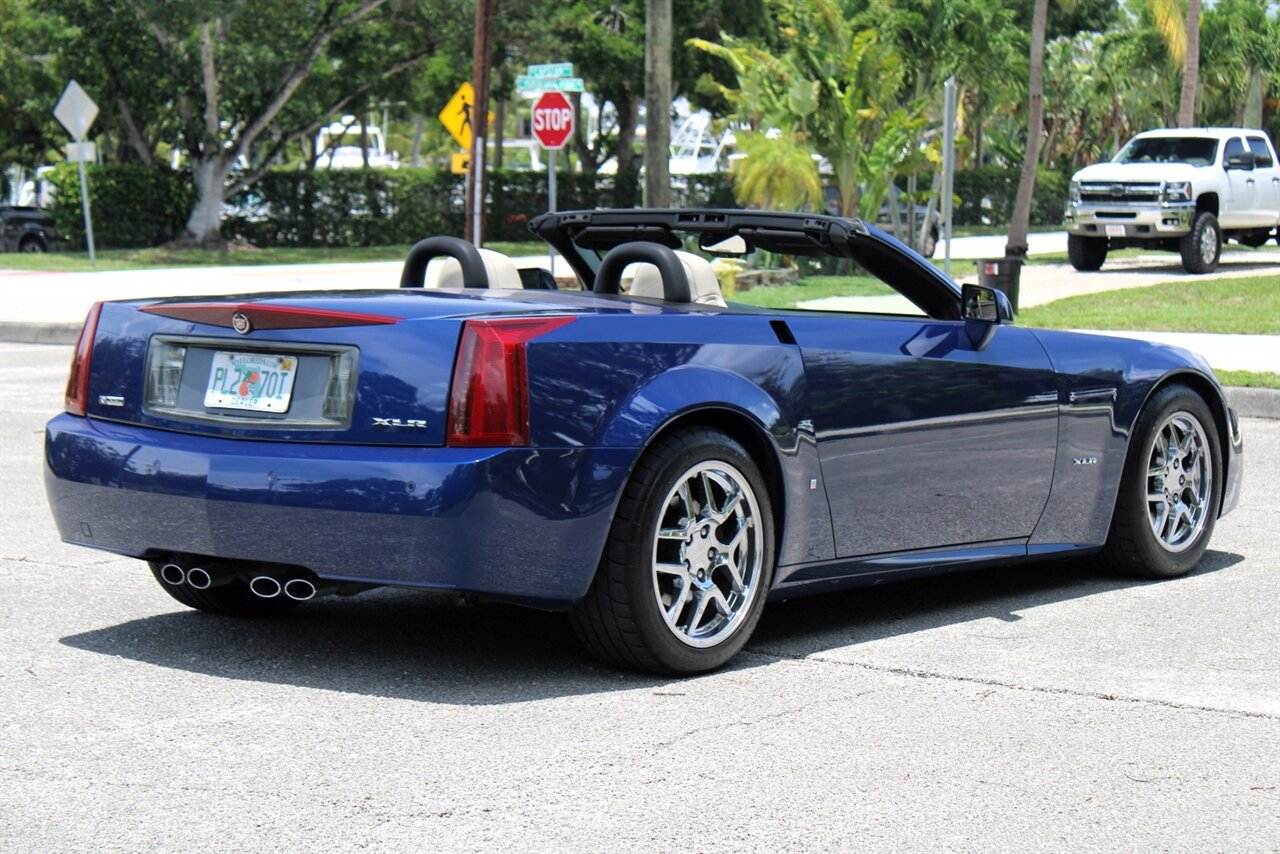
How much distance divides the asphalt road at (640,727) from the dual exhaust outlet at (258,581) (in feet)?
0.82

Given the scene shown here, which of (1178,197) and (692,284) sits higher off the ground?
(692,284)

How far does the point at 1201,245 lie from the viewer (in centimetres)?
2722

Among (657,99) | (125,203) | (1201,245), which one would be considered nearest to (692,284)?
(657,99)

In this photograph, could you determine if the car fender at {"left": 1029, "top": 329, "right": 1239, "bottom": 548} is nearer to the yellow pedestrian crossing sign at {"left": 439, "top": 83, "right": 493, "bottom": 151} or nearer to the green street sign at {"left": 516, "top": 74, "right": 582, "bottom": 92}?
the green street sign at {"left": 516, "top": 74, "right": 582, "bottom": 92}

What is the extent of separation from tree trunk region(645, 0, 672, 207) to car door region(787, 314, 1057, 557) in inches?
638

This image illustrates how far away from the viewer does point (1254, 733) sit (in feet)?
15.8

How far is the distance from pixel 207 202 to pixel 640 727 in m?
37.2

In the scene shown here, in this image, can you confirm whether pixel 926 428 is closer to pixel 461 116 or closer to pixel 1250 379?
pixel 1250 379

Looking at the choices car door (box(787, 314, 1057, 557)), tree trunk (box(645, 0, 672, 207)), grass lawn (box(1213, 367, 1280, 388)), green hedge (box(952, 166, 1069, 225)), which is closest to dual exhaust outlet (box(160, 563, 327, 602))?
car door (box(787, 314, 1057, 557))

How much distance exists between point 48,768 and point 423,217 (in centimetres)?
4277

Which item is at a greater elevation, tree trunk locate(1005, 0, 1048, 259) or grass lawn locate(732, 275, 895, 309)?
tree trunk locate(1005, 0, 1048, 259)

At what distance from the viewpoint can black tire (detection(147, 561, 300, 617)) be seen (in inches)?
237

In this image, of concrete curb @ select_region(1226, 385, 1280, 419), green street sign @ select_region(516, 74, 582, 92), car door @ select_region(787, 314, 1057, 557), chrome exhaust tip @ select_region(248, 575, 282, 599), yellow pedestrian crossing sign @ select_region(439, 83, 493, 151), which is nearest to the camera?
chrome exhaust tip @ select_region(248, 575, 282, 599)

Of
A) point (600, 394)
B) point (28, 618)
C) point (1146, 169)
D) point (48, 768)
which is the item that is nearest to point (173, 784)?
point (48, 768)
